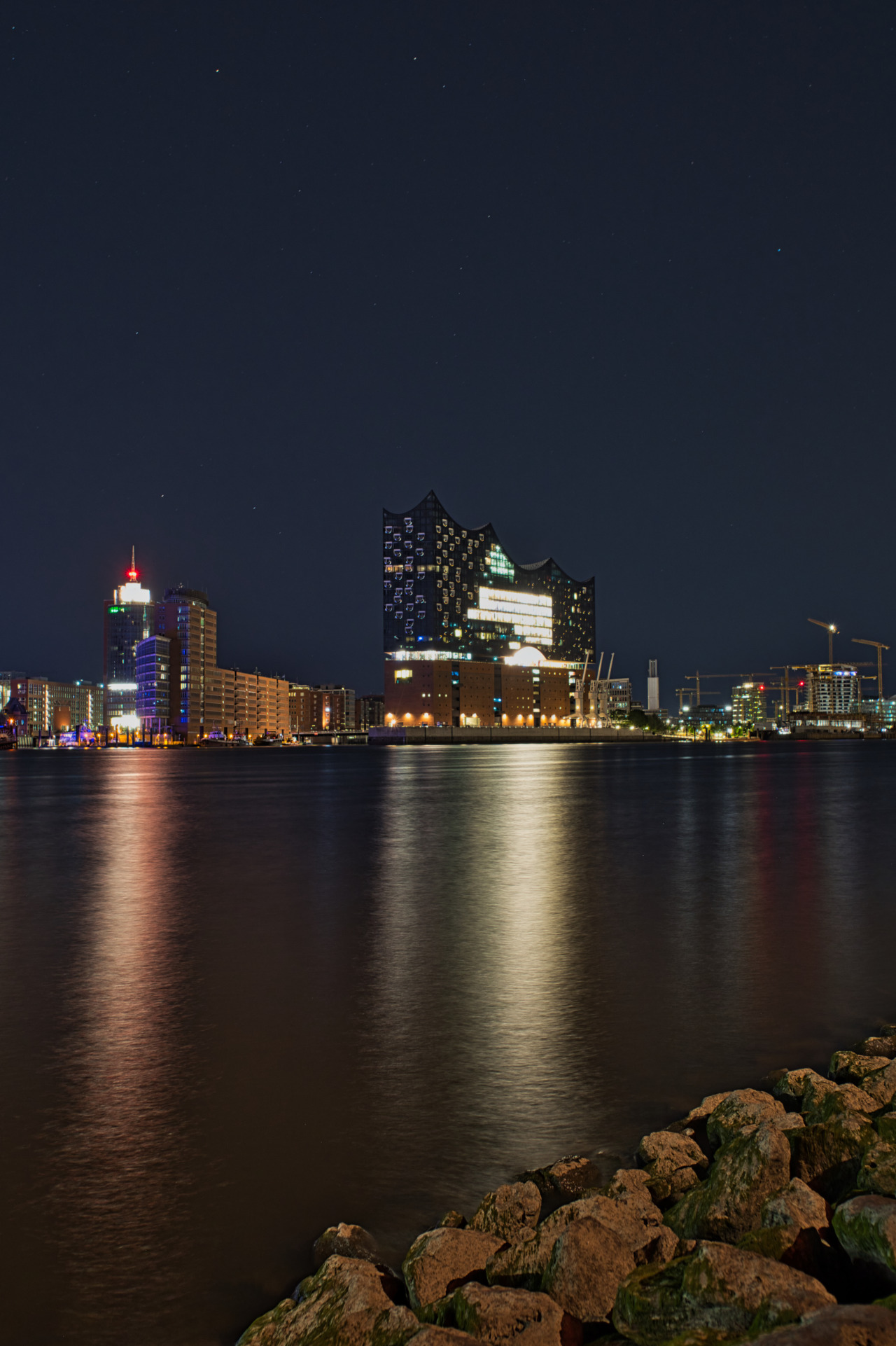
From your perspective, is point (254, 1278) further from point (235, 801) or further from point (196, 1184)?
point (235, 801)

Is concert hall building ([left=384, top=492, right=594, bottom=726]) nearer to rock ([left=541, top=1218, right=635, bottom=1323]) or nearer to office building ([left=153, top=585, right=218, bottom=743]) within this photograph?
office building ([left=153, top=585, right=218, bottom=743])

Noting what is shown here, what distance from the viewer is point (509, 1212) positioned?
433 centimetres

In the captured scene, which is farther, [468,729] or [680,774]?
[468,729]

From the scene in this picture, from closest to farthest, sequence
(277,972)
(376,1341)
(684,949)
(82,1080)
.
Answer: (376,1341)
(82,1080)
(277,972)
(684,949)

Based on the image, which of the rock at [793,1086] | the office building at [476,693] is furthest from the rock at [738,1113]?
the office building at [476,693]

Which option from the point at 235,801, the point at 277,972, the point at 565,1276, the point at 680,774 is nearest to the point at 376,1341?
the point at 565,1276

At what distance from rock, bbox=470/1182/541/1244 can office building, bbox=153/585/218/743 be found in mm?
192524

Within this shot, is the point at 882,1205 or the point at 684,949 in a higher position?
the point at 882,1205

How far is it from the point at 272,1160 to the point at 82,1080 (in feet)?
6.72

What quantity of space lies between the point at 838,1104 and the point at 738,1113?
20.9 inches

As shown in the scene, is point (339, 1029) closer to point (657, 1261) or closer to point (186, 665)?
point (657, 1261)

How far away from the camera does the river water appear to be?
4504 millimetres

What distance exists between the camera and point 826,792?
1684 inches

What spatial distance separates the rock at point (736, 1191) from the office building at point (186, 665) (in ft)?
633
